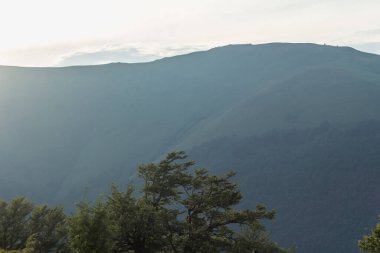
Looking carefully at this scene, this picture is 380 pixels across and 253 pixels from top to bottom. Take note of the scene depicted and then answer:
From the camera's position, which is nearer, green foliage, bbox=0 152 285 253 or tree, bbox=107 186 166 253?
tree, bbox=107 186 166 253

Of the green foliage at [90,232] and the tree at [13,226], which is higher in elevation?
the green foliage at [90,232]

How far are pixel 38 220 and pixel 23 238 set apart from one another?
1.77 metres

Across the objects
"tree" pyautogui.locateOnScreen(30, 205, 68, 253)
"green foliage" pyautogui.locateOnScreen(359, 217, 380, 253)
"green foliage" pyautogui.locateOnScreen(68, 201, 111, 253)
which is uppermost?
"green foliage" pyautogui.locateOnScreen(68, 201, 111, 253)

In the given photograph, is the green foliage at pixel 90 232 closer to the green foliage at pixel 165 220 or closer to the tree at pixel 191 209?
the green foliage at pixel 165 220

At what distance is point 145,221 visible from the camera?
30516mm

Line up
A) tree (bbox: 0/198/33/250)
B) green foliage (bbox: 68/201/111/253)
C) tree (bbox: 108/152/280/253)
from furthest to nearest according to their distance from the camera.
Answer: tree (bbox: 0/198/33/250) < tree (bbox: 108/152/280/253) < green foliage (bbox: 68/201/111/253)

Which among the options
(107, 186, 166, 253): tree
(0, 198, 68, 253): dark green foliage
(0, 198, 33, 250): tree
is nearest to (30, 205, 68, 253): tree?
(0, 198, 68, 253): dark green foliage

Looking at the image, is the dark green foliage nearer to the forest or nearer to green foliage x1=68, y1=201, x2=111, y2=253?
the forest

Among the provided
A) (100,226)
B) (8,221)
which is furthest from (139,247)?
(8,221)

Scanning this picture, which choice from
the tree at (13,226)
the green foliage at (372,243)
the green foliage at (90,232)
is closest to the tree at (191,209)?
the green foliage at (372,243)

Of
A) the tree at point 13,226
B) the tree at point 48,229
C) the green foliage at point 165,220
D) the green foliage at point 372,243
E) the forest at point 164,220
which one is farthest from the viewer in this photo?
the tree at point 48,229

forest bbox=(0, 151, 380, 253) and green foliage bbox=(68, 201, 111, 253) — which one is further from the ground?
green foliage bbox=(68, 201, 111, 253)

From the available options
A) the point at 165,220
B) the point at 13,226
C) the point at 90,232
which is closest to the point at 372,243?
the point at 165,220

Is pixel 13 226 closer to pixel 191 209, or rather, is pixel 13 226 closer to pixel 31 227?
pixel 31 227
